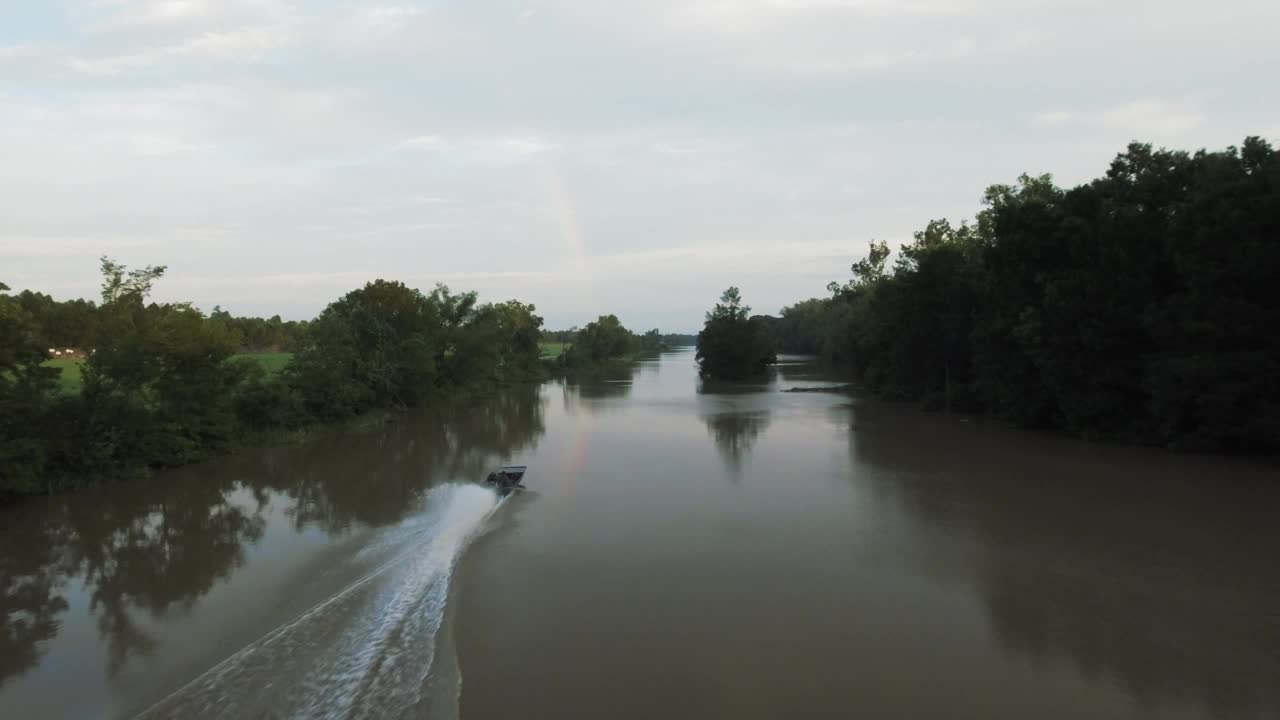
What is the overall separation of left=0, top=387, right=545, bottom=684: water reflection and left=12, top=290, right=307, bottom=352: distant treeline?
150 inches

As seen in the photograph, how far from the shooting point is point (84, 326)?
22.2 meters

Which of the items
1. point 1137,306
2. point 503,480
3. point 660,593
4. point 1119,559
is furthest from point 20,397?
point 1137,306

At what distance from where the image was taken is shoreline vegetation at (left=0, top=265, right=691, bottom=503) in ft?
46.8

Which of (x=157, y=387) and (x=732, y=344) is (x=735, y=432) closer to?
(x=157, y=387)

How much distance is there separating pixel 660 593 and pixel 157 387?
1577 centimetres

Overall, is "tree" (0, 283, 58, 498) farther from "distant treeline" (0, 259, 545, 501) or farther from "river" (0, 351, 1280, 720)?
"river" (0, 351, 1280, 720)

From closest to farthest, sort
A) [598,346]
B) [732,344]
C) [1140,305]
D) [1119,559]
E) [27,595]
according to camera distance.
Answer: [27,595]
[1119,559]
[1140,305]
[732,344]
[598,346]

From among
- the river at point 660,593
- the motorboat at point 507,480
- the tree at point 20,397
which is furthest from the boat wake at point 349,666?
the tree at point 20,397

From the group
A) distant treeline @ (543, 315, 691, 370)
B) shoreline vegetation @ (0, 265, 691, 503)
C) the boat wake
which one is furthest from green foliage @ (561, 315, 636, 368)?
the boat wake

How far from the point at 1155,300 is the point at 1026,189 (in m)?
12.7

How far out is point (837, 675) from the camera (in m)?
6.75

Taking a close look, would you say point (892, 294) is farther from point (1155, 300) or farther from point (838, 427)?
point (1155, 300)

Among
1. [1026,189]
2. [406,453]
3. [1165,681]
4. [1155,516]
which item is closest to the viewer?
[1165,681]

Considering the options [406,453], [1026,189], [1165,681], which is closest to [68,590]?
[406,453]
